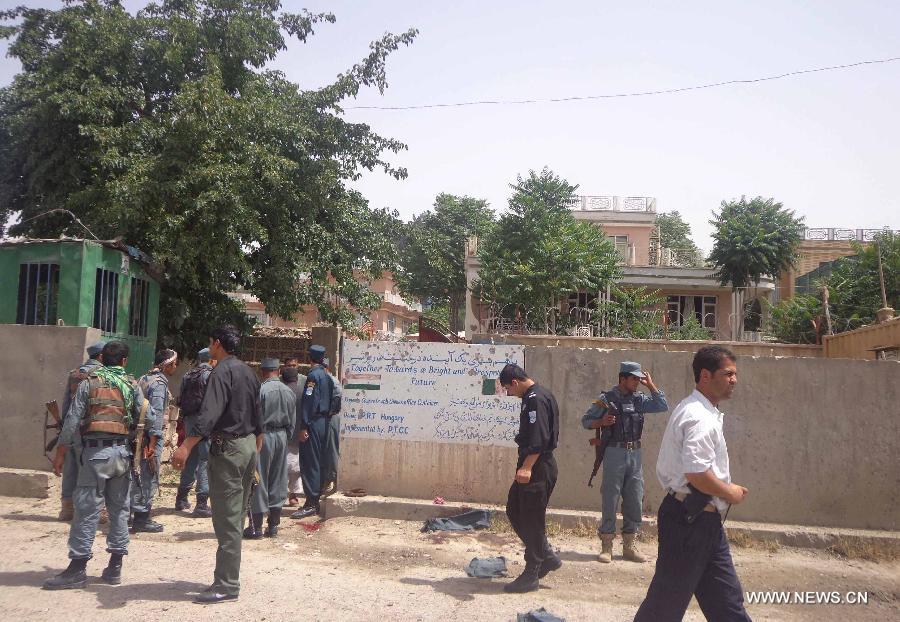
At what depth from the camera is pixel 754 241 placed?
26344 millimetres

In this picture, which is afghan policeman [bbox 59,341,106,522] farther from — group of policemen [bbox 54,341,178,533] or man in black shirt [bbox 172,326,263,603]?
man in black shirt [bbox 172,326,263,603]

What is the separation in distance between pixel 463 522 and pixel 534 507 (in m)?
2.13

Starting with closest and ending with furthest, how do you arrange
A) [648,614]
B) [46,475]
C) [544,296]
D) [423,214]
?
1. [648,614]
2. [46,475]
3. [544,296]
4. [423,214]

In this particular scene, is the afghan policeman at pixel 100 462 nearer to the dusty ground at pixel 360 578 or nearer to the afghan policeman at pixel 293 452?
the dusty ground at pixel 360 578

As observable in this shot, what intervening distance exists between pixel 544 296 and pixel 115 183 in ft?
55.3

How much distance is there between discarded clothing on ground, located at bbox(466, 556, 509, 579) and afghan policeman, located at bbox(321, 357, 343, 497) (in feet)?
8.33

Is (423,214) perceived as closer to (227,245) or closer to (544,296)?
(544,296)

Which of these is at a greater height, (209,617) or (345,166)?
(345,166)

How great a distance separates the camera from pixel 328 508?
7879mm

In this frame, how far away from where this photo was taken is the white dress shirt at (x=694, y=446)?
3541 mm

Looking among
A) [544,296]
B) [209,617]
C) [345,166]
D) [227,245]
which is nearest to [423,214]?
[544,296]

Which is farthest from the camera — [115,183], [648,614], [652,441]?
[115,183]

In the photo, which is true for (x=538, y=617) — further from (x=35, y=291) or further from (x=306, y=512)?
(x=35, y=291)

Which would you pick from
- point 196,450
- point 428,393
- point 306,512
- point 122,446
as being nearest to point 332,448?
point 306,512
